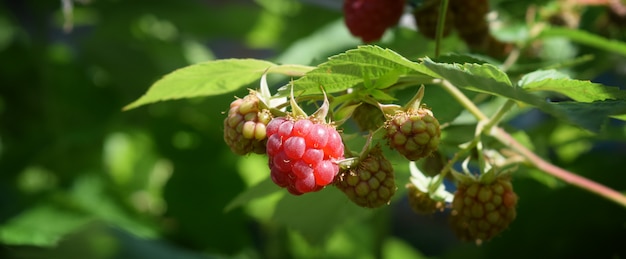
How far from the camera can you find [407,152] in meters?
0.83

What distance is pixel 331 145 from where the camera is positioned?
802 mm

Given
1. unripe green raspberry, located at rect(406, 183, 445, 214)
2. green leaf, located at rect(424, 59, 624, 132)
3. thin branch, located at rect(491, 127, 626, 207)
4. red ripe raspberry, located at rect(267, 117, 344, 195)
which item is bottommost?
thin branch, located at rect(491, 127, 626, 207)

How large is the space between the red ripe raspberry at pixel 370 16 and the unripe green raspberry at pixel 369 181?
33cm

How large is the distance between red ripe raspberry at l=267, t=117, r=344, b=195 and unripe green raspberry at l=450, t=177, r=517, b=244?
0.73 feet

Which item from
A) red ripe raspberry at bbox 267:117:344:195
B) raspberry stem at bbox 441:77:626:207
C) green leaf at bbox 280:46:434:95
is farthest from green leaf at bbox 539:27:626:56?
red ripe raspberry at bbox 267:117:344:195

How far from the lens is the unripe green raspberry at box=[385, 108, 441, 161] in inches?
32.3

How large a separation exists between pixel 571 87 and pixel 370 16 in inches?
13.6

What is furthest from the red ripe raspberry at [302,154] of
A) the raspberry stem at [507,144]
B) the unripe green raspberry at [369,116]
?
the raspberry stem at [507,144]

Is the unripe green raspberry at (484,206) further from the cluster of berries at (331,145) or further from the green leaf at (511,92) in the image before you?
the green leaf at (511,92)

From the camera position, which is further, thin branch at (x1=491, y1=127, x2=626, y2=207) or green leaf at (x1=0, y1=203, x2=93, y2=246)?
green leaf at (x1=0, y1=203, x2=93, y2=246)

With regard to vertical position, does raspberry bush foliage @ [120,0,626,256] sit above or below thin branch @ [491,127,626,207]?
above

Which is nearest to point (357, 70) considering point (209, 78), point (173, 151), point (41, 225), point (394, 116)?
point (394, 116)

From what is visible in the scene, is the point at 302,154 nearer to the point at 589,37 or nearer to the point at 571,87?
the point at 571,87

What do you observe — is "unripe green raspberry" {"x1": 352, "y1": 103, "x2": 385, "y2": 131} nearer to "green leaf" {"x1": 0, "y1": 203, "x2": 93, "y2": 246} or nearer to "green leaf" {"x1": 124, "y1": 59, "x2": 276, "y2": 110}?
"green leaf" {"x1": 124, "y1": 59, "x2": 276, "y2": 110}
